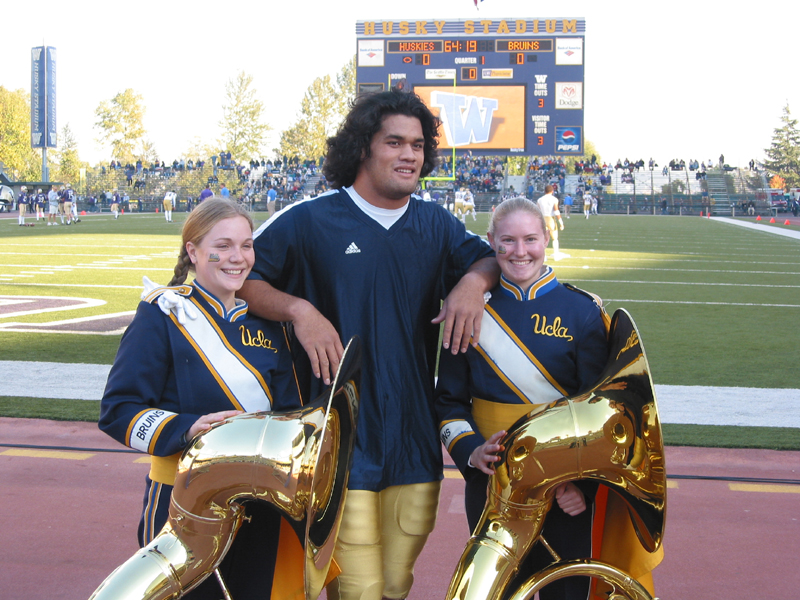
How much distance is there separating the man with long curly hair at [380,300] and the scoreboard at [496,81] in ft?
104

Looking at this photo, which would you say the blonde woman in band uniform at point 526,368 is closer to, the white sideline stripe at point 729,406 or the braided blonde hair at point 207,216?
the braided blonde hair at point 207,216

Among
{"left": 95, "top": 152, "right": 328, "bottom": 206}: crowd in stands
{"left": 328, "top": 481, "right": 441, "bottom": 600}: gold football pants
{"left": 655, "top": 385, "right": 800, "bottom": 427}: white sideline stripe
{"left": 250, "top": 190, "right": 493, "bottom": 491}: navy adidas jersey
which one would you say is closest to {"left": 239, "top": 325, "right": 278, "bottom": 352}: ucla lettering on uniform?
{"left": 250, "top": 190, "right": 493, "bottom": 491}: navy adidas jersey

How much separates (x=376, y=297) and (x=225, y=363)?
501 mm

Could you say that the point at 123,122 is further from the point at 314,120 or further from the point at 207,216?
the point at 207,216

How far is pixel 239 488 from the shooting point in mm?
1812

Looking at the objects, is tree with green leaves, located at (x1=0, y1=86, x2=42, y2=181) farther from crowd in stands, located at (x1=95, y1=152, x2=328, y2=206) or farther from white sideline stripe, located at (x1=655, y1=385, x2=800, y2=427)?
white sideline stripe, located at (x1=655, y1=385, x2=800, y2=427)

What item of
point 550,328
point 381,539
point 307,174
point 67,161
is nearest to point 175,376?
point 381,539

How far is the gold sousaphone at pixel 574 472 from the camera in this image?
1866 mm

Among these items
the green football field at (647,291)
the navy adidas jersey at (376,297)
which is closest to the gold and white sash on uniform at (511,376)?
the navy adidas jersey at (376,297)

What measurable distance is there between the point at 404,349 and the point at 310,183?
155 ft

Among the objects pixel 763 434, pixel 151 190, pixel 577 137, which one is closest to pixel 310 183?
pixel 151 190

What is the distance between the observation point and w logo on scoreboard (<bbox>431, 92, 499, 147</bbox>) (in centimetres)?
3381

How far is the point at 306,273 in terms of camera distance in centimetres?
239

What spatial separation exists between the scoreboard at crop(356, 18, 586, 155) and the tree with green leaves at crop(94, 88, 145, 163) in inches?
1016
